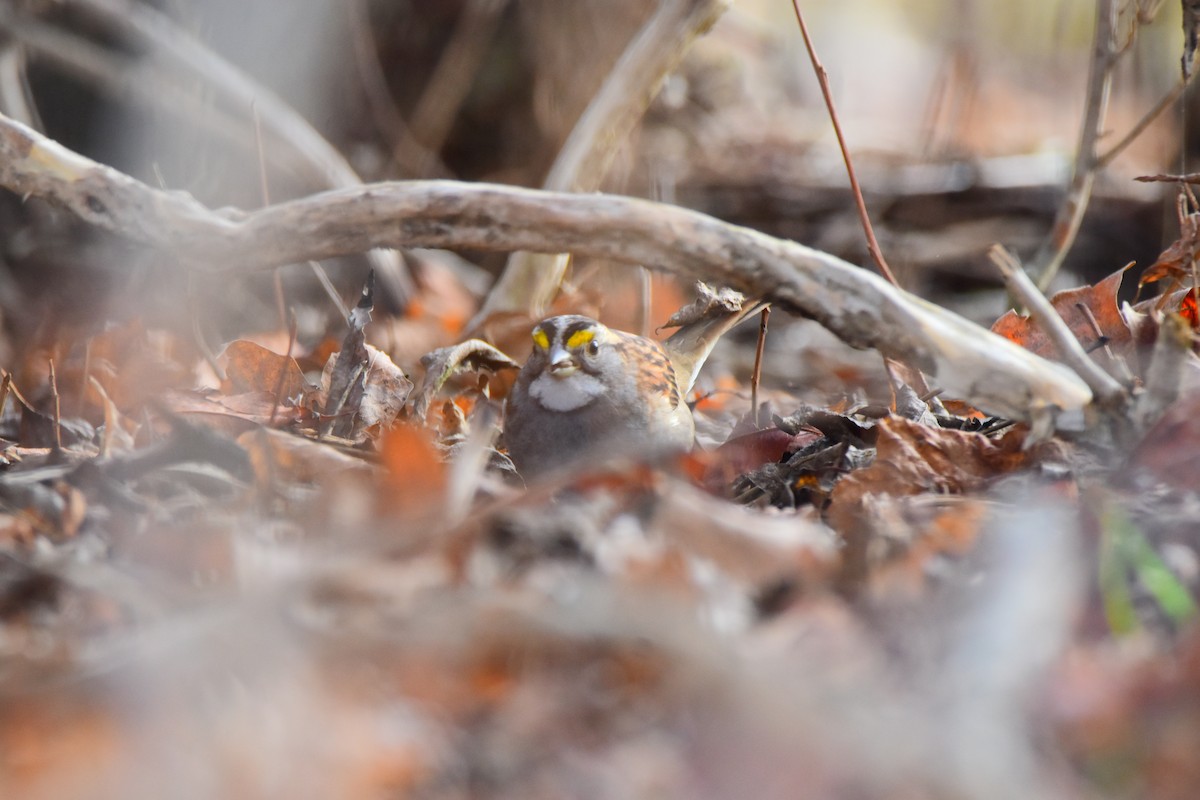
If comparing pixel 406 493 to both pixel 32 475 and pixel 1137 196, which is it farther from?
pixel 1137 196

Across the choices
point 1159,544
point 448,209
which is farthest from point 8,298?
point 1159,544

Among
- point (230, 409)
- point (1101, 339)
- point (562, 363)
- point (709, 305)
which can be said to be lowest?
point (230, 409)

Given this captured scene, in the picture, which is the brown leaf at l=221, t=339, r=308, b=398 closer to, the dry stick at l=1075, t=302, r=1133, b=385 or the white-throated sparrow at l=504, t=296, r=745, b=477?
the white-throated sparrow at l=504, t=296, r=745, b=477

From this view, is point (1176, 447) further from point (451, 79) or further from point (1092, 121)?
point (451, 79)

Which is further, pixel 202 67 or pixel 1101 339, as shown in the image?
pixel 202 67

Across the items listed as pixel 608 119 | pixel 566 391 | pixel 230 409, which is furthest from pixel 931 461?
pixel 608 119

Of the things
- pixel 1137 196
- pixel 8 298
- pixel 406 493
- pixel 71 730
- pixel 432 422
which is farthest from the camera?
pixel 1137 196

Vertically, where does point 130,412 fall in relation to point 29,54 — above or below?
below
